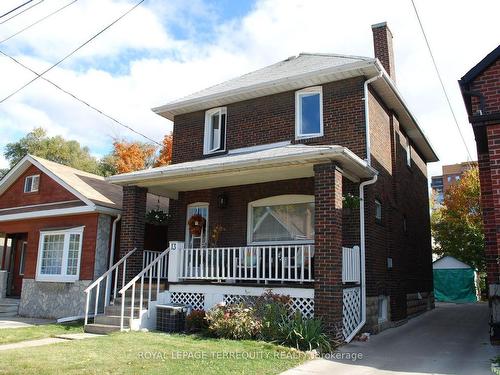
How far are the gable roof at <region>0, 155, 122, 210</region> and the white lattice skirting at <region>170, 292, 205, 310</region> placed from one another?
13.3 ft

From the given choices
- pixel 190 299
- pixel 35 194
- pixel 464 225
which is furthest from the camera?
pixel 464 225

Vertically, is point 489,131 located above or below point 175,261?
above

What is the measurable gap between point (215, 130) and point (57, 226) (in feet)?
19.9

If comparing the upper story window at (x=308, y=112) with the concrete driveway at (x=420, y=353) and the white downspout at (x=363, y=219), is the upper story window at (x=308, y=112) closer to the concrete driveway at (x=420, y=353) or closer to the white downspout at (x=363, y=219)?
the white downspout at (x=363, y=219)

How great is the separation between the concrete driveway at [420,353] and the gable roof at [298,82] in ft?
21.2

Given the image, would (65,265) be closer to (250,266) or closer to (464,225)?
(250,266)

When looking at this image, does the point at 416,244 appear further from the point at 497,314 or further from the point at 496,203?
the point at 496,203

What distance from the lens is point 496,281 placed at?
997 cm

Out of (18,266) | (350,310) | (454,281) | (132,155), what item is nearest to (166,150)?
(132,155)

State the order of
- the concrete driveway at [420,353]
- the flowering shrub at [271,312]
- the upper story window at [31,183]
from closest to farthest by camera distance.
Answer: the concrete driveway at [420,353], the flowering shrub at [271,312], the upper story window at [31,183]

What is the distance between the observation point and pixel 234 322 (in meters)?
9.20

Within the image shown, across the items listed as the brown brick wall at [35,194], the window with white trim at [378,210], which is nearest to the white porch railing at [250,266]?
the window with white trim at [378,210]

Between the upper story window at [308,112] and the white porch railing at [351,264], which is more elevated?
the upper story window at [308,112]

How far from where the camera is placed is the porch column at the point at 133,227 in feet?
40.5
